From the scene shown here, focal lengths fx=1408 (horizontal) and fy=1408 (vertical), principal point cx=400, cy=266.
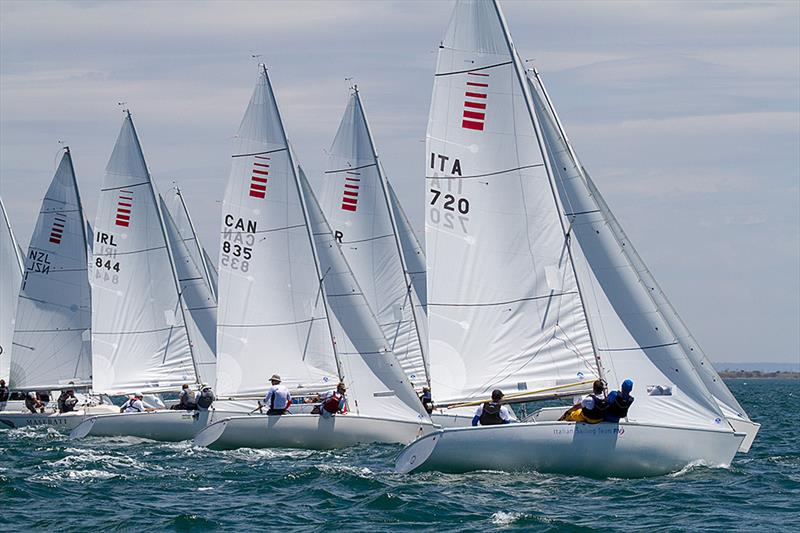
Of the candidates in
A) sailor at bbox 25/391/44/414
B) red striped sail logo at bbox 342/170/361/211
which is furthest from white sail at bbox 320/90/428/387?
sailor at bbox 25/391/44/414

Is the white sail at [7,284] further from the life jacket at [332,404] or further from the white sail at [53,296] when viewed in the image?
the life jacket at [332,404]

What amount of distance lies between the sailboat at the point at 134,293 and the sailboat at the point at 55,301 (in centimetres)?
366

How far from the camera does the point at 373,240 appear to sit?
1480 inches

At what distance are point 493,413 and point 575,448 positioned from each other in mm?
1643

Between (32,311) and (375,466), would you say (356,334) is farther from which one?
(32,311)

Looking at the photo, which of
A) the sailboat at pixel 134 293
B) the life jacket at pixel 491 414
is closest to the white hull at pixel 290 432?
the life jacket at pixel 491 414

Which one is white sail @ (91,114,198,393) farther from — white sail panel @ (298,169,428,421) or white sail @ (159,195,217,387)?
white sail panel @ (298,169,428,421)

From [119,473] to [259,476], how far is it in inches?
97.0

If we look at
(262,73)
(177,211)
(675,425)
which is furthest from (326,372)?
(177,211)

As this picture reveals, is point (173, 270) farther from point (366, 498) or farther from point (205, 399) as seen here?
point (366, 498)

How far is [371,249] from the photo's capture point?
3769 cm

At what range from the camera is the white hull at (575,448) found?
20906 mm

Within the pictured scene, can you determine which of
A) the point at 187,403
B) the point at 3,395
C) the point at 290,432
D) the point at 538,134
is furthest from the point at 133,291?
the point at 538,134

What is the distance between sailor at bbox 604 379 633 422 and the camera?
2088 cm
